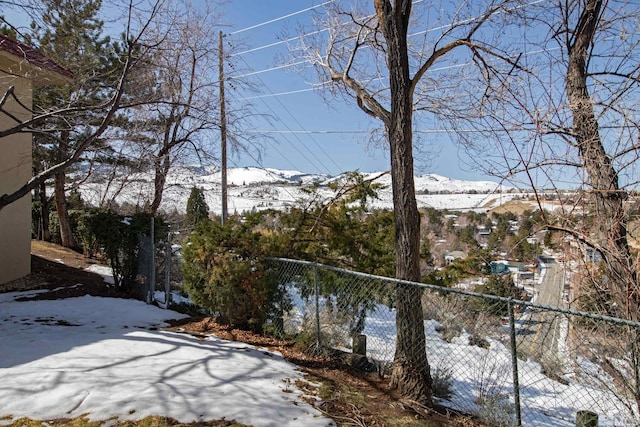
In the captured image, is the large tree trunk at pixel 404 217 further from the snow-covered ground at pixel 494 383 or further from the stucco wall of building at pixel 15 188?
the stucco wall of building at pixel 15 188

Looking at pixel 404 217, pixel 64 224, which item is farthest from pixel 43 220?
pixel 404 217

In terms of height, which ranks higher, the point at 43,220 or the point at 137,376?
the point at 43,220

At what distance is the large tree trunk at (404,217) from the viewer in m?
4.35

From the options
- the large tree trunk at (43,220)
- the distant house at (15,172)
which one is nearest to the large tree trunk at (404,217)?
the distant house at (15,172)

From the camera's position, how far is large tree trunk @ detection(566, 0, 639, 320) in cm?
403

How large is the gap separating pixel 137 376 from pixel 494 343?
151 inches

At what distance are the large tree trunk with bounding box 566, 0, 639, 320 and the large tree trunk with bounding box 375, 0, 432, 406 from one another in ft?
5.64

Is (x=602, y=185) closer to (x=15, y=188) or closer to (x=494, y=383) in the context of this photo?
(x=494, y=383)

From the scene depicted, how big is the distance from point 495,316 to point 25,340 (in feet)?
17.2

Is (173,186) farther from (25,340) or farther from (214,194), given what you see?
(25,340)

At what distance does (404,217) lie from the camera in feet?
14.7

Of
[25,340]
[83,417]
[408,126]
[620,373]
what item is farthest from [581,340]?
[25,340]

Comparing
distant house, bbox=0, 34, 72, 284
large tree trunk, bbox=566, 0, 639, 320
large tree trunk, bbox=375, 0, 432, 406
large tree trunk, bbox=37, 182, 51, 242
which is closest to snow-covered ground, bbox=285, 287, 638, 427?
large tree trunk, bbox=375, 0, 432, 406

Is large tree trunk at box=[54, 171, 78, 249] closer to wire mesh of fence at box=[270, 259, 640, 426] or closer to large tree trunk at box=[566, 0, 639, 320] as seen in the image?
wire mesh of fence at box=[270, 259, 640, 426]
